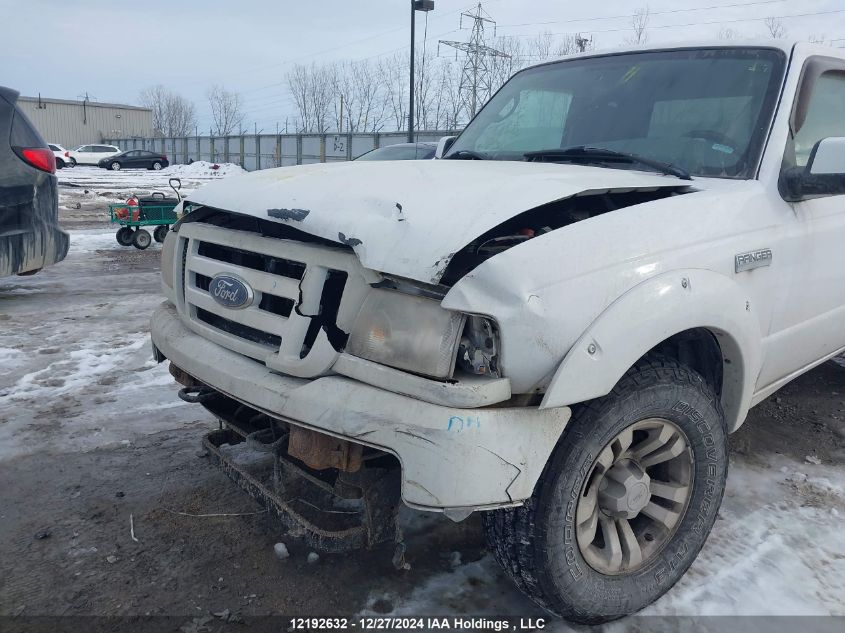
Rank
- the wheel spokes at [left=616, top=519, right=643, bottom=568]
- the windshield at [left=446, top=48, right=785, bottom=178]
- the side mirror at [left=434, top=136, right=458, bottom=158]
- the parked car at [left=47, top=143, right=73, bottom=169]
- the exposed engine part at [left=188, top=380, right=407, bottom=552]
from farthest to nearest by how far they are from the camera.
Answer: the parked car at [left=47, top=143, right=73, bottom=169]
the side mirror at [left=434, top=136, right=458, bottom=158]
the windshield at [left=446, top=48, right=785, bottom=178]
the wheel spokes at [left=616, top=519, right=643, bottom=568]
the exposed engine part at [left=188, top=380, right=407, bottom=552]

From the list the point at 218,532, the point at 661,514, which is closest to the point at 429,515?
the point at 218,532

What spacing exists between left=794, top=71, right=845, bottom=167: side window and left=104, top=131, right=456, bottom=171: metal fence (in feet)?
78.1

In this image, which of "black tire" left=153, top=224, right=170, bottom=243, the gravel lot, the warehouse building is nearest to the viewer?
the gravel lot

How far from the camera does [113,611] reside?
7.59ft

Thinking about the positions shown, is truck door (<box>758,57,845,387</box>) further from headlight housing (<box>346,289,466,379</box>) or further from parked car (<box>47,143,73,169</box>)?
parked car (<box>47,143,73,169</box>)

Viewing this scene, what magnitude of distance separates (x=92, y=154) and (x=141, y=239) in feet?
122

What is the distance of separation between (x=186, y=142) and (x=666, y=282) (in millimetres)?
55288

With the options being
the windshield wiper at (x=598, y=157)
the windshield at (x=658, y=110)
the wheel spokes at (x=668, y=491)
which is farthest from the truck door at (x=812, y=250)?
the wheel spokes at (x=668, y=491)

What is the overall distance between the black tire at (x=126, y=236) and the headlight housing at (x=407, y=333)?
9.54 meters

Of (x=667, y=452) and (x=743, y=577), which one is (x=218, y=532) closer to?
(x=667, y=452)

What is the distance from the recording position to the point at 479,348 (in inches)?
75.3

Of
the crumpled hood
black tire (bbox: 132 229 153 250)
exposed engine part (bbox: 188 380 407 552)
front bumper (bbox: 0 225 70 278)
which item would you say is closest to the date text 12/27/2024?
exposed engine part (bbox: 188 380 407 552)

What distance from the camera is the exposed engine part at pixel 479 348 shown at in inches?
74.2

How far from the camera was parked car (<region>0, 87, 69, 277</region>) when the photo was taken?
5.23 metres
